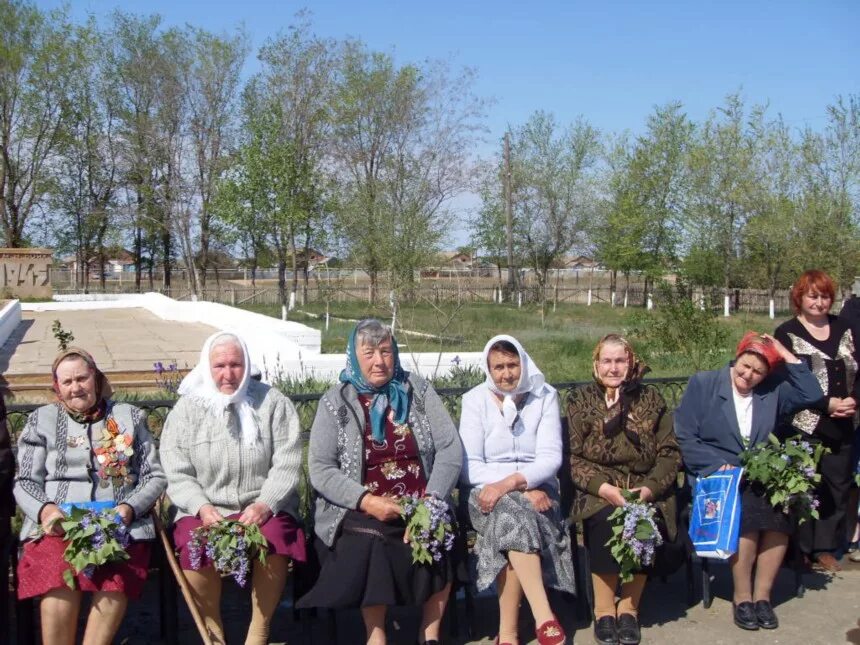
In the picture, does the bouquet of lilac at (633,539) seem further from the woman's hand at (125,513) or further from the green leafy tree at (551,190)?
the green leafy tree at (551,190)

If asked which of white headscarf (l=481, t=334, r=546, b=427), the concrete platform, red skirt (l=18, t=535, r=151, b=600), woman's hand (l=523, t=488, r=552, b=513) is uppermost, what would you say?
white headscarf (l=481, t=334, r=546, b=427)

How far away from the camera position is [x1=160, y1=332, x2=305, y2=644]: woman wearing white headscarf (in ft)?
11.2

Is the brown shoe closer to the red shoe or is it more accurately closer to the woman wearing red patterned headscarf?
the woman wearing red patterned headscarf

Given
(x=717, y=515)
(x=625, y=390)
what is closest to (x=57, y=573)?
(x=625, y=390)

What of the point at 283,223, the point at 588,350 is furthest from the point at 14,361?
the point at 283,223

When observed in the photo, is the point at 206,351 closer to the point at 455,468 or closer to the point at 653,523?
the point at 455,468

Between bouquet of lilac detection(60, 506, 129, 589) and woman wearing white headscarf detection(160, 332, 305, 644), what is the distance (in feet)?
0.96

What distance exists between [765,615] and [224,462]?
2.36 metres

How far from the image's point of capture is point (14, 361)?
Answer: 36.4ft

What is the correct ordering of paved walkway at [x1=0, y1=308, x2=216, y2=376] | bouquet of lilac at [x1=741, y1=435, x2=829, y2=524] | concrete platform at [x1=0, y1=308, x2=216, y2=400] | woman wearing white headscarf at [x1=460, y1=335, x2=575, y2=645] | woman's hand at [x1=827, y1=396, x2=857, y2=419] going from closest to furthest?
woman wearing white headscarf at [x1=460, y1=335, x2=575, y2=645] → bouquet of lilac at [x1=741, y1=435, x2=829, y2=524] → woman's hand at [x1=827, y1=396, x2=857, y2=419] → concrete platform at [x1=0, y1=308, x2=216, y2=400] → paved walkway at [x1=0, y1=308, x2=216, y2=376]

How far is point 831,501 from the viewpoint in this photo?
172 inches

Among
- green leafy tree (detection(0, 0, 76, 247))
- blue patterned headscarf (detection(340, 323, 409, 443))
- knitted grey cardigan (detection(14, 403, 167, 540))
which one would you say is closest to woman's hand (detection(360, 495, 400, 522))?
blue patterned headscarf (detection(340, 323, 409, 443))

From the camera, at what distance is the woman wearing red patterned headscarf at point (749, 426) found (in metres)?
3.88

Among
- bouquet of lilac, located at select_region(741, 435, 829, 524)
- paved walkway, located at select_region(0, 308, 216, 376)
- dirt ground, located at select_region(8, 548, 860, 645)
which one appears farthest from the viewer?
paved walkway, located at select_region(0, 308, 216, 376)
